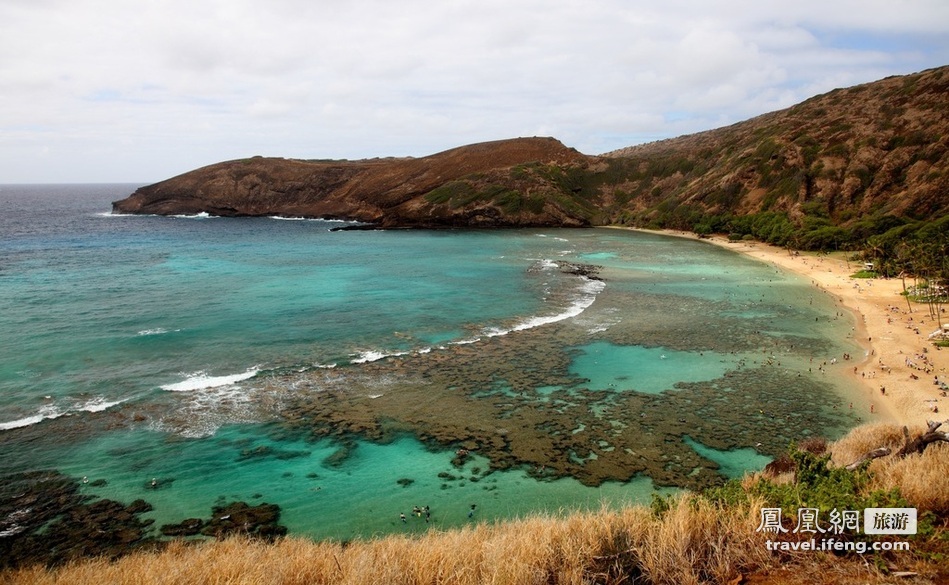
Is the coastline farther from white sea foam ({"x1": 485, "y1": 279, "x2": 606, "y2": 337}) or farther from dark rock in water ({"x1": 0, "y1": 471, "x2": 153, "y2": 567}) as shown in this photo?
dark rock in water ({"x1": 0, "y1": 471, "x2": 153, "y2": 567})

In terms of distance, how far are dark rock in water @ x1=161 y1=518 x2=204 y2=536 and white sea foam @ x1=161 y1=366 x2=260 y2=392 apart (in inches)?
448

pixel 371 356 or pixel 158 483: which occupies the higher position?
pixel 371 356

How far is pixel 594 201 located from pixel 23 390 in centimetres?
11514

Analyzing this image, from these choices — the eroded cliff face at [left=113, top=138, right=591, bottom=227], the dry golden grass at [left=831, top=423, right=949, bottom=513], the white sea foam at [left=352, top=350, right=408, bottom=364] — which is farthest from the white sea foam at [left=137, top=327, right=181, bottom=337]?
the eroded cliff face at [left=113, top=138, right=591, bottom=227]

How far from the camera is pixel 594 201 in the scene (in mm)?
127438

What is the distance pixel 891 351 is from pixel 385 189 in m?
116

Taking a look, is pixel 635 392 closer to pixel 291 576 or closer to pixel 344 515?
pixel 344 515

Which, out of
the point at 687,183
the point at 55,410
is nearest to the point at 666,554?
the point at 55,410

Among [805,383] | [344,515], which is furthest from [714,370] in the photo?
[344,515]

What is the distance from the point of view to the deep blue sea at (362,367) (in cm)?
1973

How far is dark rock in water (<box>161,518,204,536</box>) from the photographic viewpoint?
16.9 m

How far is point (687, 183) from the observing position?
115625mm

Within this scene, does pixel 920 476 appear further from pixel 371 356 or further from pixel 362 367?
pixel 371 356

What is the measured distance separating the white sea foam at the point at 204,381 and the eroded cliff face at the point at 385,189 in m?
93.1
